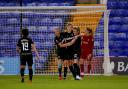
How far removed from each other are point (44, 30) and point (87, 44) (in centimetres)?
303

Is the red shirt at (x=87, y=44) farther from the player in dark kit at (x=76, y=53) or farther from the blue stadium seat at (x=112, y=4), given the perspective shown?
the blue stadium seat at (x=112, y=4)

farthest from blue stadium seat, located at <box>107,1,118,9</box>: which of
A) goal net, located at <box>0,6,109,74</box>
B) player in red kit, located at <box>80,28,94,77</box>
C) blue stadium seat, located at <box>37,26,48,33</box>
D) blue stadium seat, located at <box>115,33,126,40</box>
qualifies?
player in red kit, located at <box>80,28,94,77</box>

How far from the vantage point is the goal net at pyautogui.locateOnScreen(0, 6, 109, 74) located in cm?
2030

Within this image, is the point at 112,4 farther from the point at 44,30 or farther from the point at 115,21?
the point at 44,30

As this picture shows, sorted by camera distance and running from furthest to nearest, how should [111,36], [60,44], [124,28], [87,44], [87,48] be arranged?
[124,28], [111,36], [87,48], [87,44], [60,44]

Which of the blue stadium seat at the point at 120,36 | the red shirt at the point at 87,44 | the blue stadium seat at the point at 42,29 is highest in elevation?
the blue stadium seat at the point at 42,29

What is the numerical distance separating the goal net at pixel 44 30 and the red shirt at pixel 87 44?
0.82 m

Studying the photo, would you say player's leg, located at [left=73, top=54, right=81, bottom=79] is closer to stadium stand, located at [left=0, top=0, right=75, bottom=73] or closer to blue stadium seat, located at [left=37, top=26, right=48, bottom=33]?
stadium stand, located at [left=0, top=0, right=75, bottom=73]

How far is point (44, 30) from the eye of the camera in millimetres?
21719

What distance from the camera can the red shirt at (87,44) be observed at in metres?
19.2

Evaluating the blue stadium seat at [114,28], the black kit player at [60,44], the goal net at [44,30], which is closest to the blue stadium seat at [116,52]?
the blue stadium seat at [114,28]

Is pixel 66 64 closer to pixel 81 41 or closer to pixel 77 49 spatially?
pixel 77 49

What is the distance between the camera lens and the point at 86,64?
19.6 metres

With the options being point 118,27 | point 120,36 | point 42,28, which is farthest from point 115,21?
point 42,28
